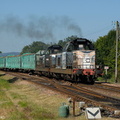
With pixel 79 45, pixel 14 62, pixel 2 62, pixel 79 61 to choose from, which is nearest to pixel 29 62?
pixel 14 62

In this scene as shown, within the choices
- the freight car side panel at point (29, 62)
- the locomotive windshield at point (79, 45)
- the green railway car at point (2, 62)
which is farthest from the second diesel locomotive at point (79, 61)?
the green railway car at point (2, 62)

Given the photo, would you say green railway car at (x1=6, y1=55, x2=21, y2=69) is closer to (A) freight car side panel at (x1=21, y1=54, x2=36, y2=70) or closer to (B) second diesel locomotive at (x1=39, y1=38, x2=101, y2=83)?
(A) freight car side panel at (x1=21, y1=54, x2=36, y2=70)

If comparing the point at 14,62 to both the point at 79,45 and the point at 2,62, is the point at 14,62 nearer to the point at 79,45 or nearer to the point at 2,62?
the point at 2,62

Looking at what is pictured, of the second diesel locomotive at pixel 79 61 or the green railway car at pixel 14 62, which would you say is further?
→ the green railway car at pixel 14 62

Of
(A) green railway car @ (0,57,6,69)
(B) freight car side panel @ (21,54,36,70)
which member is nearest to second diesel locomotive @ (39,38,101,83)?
(B) freight car side panel @ (21,54,36,70)

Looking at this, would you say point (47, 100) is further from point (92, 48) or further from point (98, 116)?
point (92, 48)

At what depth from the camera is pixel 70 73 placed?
20250 mm

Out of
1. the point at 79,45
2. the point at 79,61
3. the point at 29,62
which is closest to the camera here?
the point at 79,61

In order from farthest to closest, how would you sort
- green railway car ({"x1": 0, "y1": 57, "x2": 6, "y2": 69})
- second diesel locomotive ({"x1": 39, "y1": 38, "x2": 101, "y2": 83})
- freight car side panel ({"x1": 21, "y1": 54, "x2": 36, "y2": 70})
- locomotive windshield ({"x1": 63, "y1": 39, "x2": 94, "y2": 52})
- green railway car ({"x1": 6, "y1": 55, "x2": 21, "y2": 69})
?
green railway car ({"x1": 0, "y1": 57, "x2": 6, "y2": 69}), green railway car ({"x1": 6, "y1": 55, "x2": 21, "y2": 69}), freight car side panel ({"x1": 21, "y1": 54, "x2": 36, "y2": 70}), locomotive windshield ({"x1": 63, "y1": 39, "x2": 94, "y2": 52}), second diesel locomotive ({"x1": 39, "y1": 38, "x2": 101, "y2": 83})

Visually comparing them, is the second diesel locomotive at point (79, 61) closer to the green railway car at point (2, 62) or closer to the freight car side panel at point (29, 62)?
the freight car side panel at point (29, 62)

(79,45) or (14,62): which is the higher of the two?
(79,45)

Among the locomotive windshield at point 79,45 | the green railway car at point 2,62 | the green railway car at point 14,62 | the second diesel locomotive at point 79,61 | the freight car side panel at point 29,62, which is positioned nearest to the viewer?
the second diesel locomotive at point 79,61

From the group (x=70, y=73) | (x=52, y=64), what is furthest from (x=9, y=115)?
(x=52, y=64)

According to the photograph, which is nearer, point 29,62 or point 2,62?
point 29,62
